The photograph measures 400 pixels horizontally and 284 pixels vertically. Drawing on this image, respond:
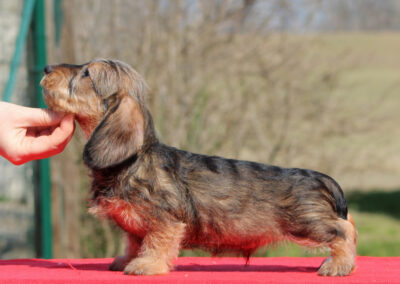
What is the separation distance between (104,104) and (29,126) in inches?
19.9

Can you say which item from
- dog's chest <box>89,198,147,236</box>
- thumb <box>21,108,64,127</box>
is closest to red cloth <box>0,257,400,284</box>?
dog's chest <box>89,198,147,236</box>

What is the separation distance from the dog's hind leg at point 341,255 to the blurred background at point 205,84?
3.97m

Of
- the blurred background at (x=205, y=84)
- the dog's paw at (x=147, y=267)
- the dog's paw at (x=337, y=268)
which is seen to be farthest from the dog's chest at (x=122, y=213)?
the blurred background at (x=205, y=84)

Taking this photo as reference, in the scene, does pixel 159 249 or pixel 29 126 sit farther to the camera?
pixel 29 126

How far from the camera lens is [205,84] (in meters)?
9.38

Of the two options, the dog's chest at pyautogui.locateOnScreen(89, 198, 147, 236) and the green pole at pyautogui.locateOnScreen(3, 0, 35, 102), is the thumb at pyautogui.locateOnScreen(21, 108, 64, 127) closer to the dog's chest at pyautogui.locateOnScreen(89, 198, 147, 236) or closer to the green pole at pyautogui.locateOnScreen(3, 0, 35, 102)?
the dog's chest at pyautogui.locateOnScreen(89, 198, 147, 236)

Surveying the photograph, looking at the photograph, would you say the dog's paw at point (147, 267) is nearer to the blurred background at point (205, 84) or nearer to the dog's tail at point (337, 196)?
the dog's tail at point (337, 196)

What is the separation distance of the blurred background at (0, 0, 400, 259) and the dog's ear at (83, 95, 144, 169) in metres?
4.00

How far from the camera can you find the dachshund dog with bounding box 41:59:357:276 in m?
3.85

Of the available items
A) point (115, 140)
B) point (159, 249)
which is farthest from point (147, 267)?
point (115, 140)

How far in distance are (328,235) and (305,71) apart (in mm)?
6709

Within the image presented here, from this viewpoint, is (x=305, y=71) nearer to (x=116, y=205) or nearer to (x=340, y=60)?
(x=340, y=60)

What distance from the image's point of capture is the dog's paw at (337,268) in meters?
3.83

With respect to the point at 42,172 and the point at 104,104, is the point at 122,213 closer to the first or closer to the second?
the point at 104,104
